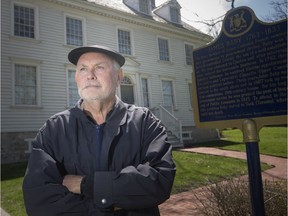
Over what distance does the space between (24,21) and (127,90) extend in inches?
281

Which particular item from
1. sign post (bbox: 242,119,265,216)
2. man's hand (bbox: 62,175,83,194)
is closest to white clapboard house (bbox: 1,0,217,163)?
sign post (bbox: 242,119,265,216)

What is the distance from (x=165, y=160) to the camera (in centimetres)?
228

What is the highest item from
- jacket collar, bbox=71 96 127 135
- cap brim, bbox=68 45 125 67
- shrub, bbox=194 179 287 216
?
cap brim, bbox=68 45 125 67

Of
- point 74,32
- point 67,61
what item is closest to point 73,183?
point 67,61

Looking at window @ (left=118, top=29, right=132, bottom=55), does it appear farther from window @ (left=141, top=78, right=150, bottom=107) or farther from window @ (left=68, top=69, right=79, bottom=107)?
window @ (left=68, top=69, right=79, bottom=107)

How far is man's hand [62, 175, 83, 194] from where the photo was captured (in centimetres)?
213

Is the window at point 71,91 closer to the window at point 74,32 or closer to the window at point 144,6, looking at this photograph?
the window at point 74,32

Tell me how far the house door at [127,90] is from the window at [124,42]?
180 centimetres

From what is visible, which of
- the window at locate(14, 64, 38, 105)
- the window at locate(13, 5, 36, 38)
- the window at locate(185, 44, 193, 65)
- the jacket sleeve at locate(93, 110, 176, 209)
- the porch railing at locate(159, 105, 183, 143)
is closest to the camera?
the jacket sleeve at locate(93, 110, 176, 209)

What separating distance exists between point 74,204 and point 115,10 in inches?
634

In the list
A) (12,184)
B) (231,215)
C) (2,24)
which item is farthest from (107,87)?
(2,24)

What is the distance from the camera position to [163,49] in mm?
19984

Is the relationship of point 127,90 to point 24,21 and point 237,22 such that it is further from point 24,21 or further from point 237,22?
Result: point 237,22

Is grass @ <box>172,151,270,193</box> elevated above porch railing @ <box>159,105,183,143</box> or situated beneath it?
situated beneath
